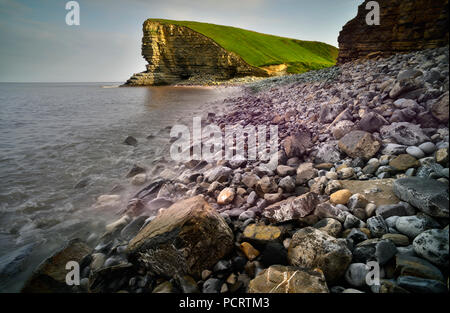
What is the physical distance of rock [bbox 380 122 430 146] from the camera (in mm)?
2604

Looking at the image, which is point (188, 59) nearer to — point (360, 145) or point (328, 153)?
point (328, 153)

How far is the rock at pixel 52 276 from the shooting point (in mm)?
2045

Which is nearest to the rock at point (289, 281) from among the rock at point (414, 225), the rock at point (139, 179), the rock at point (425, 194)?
the rock at point (414, 225)

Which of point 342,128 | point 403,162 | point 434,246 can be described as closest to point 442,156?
point 403,162

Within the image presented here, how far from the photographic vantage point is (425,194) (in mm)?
1696

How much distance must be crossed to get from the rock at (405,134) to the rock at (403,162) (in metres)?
0.35

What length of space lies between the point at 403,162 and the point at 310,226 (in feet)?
4.83

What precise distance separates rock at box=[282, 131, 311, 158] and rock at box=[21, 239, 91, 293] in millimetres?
3417

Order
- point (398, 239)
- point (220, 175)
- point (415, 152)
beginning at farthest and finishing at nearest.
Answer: point (220, 175) → point (415, 152) → point (398, 239)

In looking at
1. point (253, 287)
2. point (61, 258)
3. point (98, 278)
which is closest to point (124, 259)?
point (98, 278)

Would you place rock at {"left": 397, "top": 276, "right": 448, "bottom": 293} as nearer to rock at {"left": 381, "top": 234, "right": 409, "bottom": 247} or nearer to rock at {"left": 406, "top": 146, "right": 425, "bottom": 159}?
rock at {"left": 381, "top": 234, "right": 409, "bottom": 247}

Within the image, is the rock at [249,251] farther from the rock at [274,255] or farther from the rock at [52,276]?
the rock at [52,276]

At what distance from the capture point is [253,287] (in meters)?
1.53

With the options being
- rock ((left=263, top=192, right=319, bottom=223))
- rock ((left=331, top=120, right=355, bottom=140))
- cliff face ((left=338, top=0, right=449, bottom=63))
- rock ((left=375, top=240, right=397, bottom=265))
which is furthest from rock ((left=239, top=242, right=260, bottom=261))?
cliff face ((left=338, top=0, right=449, bottom=63))
